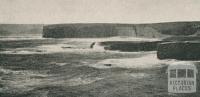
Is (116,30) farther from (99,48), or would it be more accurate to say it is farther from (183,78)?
(183,78)

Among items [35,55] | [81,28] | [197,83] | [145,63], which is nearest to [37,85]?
[35,55]

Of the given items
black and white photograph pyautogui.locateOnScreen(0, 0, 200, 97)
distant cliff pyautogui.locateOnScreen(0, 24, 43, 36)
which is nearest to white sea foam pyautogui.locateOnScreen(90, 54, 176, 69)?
black and white photograph pyautogui.locateOnScreen(0, 0, 200, 97)

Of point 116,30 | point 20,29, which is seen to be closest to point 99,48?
point 116,30

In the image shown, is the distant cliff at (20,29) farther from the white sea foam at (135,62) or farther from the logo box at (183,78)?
the logo box at (183,78)

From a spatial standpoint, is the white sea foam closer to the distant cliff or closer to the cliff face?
the cliff face

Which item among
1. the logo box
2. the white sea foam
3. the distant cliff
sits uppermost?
the distant cliff

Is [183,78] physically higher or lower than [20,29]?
lower

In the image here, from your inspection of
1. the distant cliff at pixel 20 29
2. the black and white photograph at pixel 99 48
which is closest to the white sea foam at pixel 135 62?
the black and white photograph at pixel 99 48

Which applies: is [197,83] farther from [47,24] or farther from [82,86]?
[47,24]
